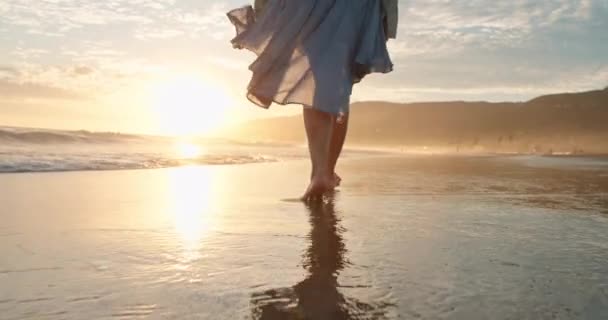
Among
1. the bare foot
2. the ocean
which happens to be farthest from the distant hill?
the ocean

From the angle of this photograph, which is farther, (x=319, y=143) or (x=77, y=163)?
(x=77, y=163)

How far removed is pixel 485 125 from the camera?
3491 centimetres

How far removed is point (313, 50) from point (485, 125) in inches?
1361

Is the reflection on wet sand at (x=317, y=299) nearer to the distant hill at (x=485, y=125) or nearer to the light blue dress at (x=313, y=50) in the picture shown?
the light blue dress at (x=313, y=50)

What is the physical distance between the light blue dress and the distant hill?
14367 millimetres

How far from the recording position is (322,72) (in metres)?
2.57

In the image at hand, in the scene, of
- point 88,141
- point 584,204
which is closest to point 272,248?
point 584,204

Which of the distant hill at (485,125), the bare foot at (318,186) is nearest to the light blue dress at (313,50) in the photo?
the bare foot at (318,186)

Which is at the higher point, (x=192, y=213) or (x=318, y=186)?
(x=318, y=186)

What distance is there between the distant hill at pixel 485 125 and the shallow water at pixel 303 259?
48.5 ft

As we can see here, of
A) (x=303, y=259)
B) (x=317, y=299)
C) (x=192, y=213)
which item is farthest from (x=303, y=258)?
(x=192, y=213)

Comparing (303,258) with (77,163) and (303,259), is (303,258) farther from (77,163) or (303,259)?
(77,163)

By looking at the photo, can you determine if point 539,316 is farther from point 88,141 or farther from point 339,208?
point 88,141

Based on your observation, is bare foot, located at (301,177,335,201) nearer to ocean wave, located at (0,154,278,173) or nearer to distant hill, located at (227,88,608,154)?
ocean wave, located at (0,154,278,173)
